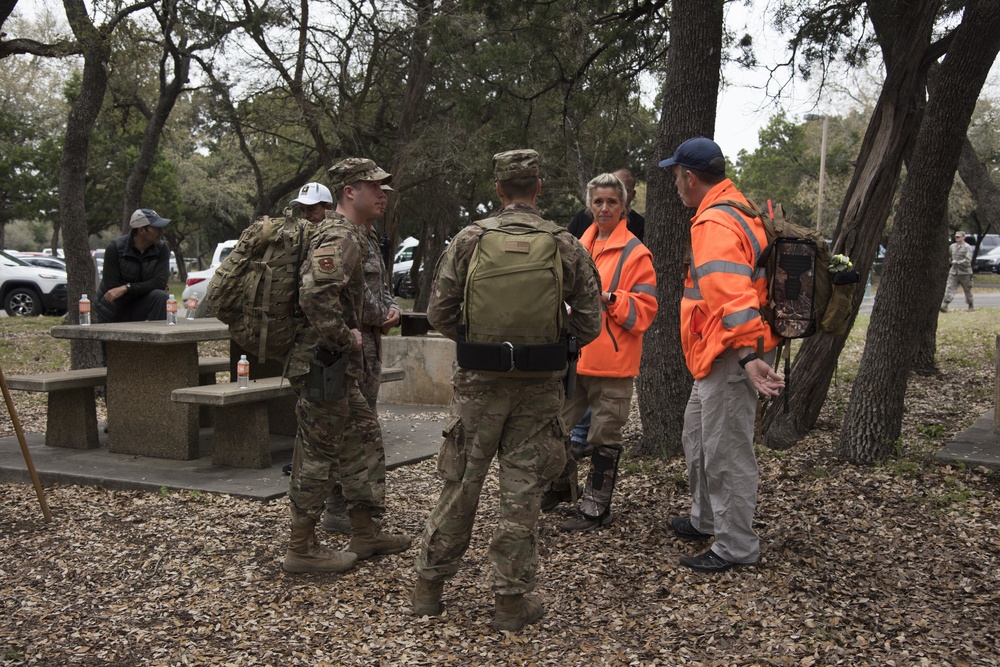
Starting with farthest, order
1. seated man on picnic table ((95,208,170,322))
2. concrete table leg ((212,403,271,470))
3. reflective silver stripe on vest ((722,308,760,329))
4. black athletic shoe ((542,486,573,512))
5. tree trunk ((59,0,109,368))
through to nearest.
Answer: tree trunk ((59,0,109,368)) < seated man on picnic table ((95,208,170,322)) < concrete table leg ((212,403,271,470)) < black athletic shoe ((542,486,573,512)) < reflective silver stripe on vest ((722,308,760,329))

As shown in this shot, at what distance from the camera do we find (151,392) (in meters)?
6.70

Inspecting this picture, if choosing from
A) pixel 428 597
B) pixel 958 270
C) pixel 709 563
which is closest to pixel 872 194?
pixel 709 563

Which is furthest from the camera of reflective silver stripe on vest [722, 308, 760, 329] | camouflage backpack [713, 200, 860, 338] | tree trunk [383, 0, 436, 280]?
tree trunk [383, 0, 436, 280]

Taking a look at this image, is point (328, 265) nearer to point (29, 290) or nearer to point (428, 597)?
point (428, 597)

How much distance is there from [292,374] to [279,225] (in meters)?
0.73

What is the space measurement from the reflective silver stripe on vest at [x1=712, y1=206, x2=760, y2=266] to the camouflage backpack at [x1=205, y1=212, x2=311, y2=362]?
2000 mm

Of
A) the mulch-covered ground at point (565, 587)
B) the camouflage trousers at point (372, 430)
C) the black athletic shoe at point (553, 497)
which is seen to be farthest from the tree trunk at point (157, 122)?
the black athletic shoe at point (553, 497)

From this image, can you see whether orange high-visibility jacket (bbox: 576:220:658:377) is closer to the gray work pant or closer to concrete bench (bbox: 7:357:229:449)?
the gray work pant

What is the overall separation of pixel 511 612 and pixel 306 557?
3.92 ft

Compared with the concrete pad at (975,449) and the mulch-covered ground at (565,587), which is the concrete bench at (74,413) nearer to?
the mulch-covered ground at (565,587)

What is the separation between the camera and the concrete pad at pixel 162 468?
593 centimetres

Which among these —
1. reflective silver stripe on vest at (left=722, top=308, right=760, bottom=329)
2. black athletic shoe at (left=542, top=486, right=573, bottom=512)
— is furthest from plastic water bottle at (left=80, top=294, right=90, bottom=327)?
reflective silver stripe on vest at (left=722, top=308, right=760, bottom=329)

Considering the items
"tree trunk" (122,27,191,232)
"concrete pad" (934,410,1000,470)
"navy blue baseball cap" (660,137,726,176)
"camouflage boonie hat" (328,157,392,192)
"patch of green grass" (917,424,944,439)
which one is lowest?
"patch of green grass" (917,424,944,439)

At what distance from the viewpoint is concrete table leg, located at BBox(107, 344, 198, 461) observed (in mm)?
6625
